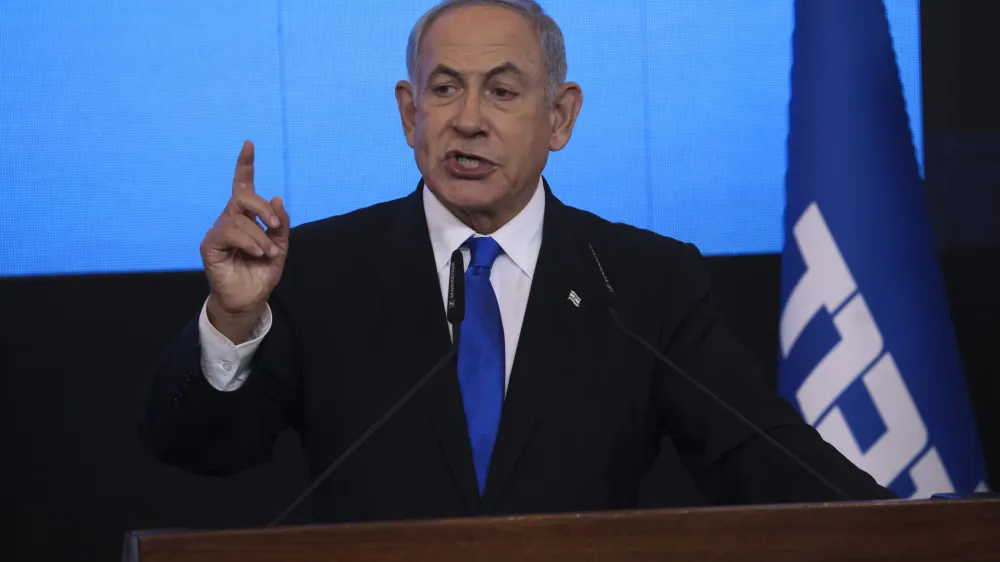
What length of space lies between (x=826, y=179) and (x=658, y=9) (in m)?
0.58

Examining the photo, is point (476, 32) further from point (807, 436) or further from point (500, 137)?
point (807, 436)

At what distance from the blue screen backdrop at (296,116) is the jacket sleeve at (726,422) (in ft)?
2.97

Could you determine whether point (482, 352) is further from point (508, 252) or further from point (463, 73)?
point (463, 73)

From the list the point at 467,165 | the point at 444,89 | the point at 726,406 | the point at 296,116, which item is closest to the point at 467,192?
the point at 467,165

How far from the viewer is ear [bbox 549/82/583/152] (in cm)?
176

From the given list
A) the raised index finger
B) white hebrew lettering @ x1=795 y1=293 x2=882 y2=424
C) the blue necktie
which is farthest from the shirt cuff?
white hebrew lettering @ x1=795 y1=293 x2=882 y2=424

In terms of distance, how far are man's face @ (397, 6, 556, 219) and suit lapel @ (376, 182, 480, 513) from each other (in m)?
0.09

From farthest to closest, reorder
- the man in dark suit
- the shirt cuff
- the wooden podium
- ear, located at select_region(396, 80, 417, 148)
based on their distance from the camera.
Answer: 1. ear, located at select_region(396, 80, 417, 148)
2. the man in dark suit
3. the shirt cuff
4. the wooden podium

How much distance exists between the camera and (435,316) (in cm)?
156

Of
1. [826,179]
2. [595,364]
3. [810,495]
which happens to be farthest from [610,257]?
[826,179]

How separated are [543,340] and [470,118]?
1.14 ft

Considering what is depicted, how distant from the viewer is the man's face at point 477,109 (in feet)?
5.22

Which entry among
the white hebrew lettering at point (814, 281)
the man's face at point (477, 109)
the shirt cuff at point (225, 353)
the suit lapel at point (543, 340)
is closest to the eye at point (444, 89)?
the man's face at point (477, 109)

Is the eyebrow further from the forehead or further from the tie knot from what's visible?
the tie knot
